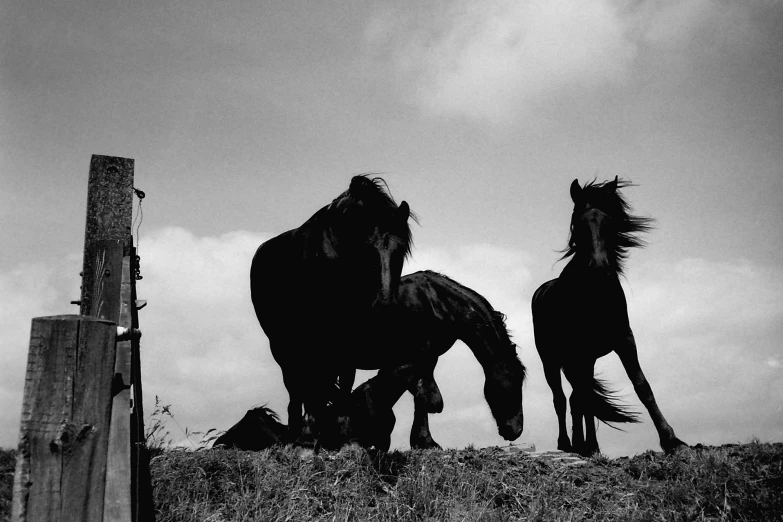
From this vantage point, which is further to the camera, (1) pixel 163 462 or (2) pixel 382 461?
(2) pixel 382 461

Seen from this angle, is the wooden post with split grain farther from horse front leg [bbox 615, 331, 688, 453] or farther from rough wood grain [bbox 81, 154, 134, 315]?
horse front leg [bbox 615, 331, 688, 453]

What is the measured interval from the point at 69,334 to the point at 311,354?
15.5 feet

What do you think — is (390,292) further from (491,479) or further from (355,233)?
(491,479)

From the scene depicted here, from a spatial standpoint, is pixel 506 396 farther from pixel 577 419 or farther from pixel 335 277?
pixel 335 277

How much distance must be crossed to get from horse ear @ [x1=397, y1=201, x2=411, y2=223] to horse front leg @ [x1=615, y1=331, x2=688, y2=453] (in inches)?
116

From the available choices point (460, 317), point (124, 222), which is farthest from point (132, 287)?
point (460, 317)

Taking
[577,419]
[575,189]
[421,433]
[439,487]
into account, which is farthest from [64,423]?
[577,419]

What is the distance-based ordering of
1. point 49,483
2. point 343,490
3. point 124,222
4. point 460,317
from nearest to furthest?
point 49,483, point 124,222, point 343,490, point 460,317

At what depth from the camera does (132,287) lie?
520 cm

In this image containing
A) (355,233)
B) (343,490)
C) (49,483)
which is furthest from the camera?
(355,233)

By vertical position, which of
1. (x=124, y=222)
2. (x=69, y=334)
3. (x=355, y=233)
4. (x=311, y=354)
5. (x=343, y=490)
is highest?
(x=355, y=233)

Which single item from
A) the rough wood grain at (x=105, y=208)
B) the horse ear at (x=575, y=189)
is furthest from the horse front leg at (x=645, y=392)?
the rough wood grain at (x=105, y=208)

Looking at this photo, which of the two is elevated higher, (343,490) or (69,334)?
(69,334)

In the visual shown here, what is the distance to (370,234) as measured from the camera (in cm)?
715
